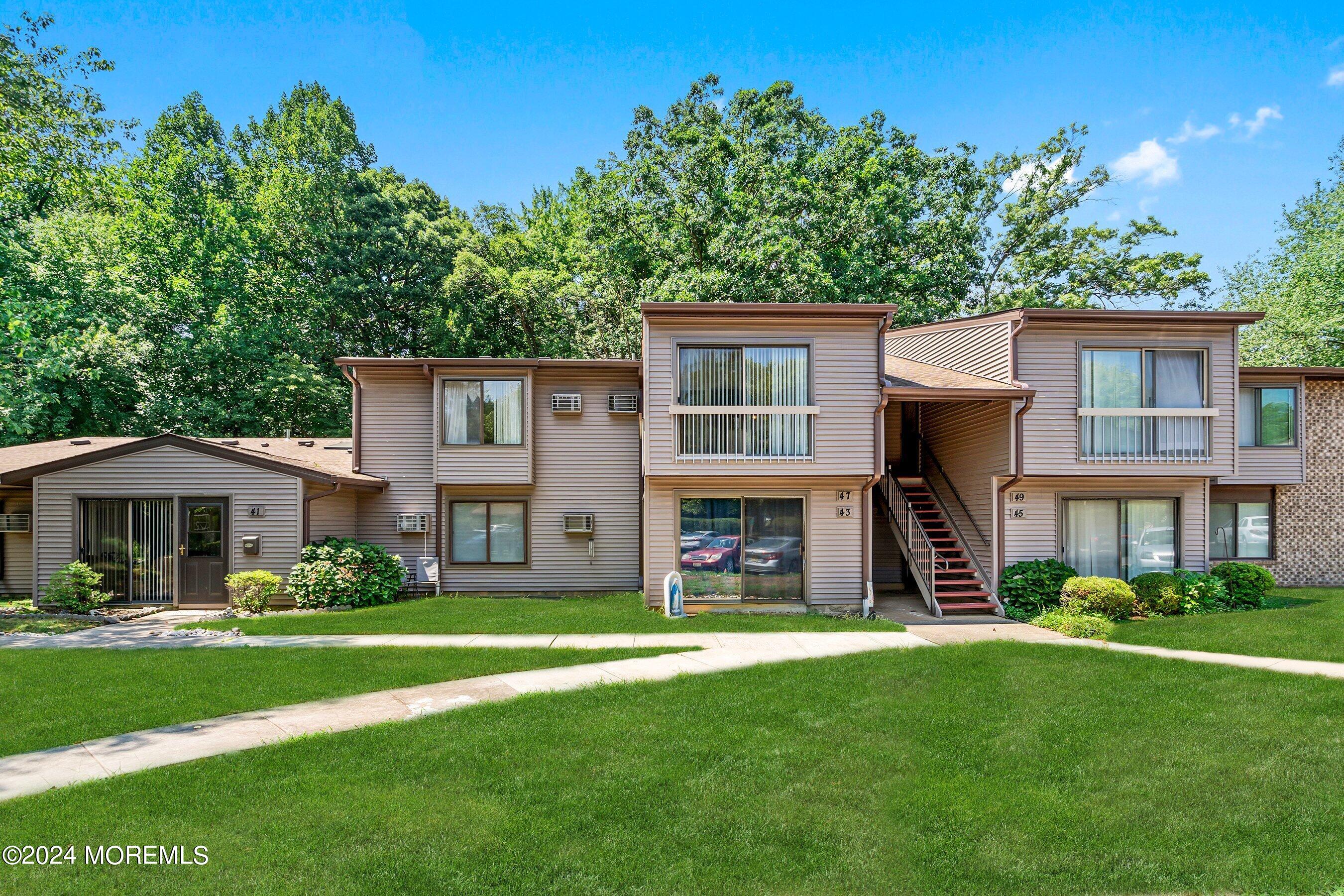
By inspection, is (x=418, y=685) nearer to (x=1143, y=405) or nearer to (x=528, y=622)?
(x=528, y=622)

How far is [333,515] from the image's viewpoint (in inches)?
567

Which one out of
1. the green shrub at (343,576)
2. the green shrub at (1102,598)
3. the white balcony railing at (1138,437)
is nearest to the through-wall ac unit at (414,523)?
the green shrub at (343,576)

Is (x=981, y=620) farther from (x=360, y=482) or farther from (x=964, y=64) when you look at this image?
(x=964, y=64)

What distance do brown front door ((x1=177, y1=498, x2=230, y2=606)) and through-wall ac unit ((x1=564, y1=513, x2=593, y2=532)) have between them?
6564 millimetres

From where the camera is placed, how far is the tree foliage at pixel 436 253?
21156 millimetres

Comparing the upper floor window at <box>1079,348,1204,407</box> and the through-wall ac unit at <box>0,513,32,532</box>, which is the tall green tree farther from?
the through-wall ac unit at <box>0,513,32,532</box>

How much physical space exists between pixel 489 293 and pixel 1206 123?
2235 cm

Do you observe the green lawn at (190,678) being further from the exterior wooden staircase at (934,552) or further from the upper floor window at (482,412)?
the exterior wooden staircase at (934,552)

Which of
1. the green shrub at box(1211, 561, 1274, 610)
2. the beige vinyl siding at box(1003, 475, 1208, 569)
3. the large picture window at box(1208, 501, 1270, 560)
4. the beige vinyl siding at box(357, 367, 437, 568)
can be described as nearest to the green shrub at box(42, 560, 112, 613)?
the beige vinyl siding at box(357, 367, 437, 568)

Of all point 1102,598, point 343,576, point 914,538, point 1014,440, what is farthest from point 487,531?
point 1102,598

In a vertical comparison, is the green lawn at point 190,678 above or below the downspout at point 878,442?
below

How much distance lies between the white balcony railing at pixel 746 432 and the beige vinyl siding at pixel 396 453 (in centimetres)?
624

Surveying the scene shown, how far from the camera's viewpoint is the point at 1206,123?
16.2 meters

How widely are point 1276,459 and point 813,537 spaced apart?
1054 centimetres
